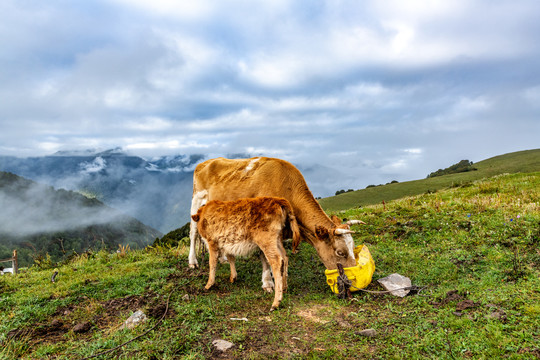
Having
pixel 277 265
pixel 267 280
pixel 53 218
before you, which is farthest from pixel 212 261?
pixel 53 218

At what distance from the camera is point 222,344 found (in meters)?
4.84

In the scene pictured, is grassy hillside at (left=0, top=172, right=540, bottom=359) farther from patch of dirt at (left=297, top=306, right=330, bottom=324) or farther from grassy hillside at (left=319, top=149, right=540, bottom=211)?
grassy hillside at (left=319, top=149, right=540, bottom=211)

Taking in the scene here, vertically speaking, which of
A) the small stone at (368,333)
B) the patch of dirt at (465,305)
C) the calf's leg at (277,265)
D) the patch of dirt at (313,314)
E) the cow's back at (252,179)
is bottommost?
the patch of dirt at (313,314)

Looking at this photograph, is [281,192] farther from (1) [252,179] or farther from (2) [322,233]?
(2) [322,233]

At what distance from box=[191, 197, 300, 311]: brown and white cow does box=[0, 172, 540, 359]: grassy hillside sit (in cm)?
80

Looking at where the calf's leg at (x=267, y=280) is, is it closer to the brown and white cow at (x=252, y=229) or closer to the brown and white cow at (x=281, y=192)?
the brown and white cow at (x=281, y=192)

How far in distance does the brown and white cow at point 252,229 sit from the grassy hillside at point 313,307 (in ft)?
2.62

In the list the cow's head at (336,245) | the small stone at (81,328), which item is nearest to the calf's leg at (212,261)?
the cow's head at (336,245)

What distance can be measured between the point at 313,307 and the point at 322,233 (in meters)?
1.77

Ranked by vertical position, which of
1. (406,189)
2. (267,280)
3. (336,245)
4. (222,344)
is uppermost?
(406,189)

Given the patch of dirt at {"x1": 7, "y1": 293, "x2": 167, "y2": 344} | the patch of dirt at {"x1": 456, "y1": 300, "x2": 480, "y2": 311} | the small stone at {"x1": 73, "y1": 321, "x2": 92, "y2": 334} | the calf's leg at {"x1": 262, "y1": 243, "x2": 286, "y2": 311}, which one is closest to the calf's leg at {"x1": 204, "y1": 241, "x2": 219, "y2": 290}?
the patch of dirt at {"x1": 7, "y1": 293, "x2": 167, "y2": 344}

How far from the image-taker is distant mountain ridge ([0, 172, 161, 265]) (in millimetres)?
120250

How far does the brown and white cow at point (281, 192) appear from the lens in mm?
7453

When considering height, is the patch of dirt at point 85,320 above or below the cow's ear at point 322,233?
below
